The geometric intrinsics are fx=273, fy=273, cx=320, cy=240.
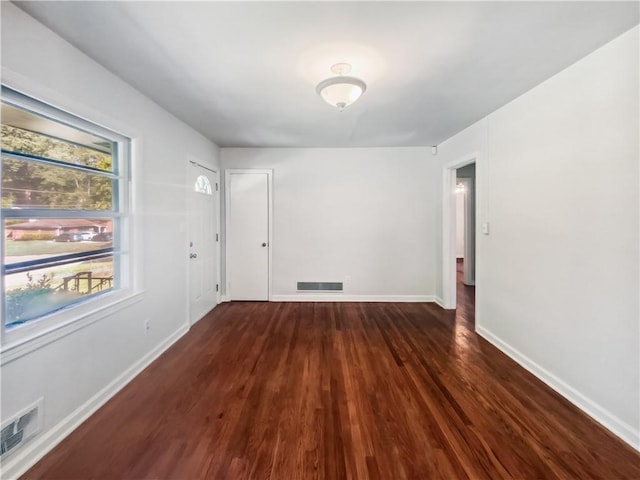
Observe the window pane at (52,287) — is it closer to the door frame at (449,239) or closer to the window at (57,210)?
the window at (57,210)

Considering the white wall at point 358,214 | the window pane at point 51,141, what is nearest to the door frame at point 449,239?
the white wall at point 358,214

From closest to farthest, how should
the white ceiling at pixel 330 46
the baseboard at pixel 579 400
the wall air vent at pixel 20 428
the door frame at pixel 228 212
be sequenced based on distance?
the wall air vent at pixel 20 428 → the white ceiling at pixel 330 46 → the baseboard at pixel 579 400 → the door frame at pixel 228 212

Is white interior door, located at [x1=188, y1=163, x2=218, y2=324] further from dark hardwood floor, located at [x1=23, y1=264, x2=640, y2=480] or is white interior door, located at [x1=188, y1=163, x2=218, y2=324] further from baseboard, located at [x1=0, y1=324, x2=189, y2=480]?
baseboard, located at [x1=0, y1=324, x2=189, y2=480]

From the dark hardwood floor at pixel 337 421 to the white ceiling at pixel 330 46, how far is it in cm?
244

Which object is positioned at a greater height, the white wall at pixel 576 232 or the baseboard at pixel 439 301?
the white wall at pixel 576 232

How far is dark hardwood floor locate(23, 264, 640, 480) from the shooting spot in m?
1.46

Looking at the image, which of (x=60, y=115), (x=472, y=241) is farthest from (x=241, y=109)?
(x=472, y=241)

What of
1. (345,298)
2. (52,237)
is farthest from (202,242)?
(345,298)

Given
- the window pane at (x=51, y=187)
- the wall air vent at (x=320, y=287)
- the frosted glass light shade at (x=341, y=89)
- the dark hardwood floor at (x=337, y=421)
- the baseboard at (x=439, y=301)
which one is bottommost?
the dark hardwood floor at (x=337, y=421)

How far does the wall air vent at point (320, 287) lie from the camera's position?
440cm

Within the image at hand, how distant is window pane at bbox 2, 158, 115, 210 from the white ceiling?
2.71 feet

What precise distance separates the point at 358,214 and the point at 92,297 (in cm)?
338

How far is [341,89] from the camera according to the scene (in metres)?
2.09

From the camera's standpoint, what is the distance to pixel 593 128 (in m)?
1.85
